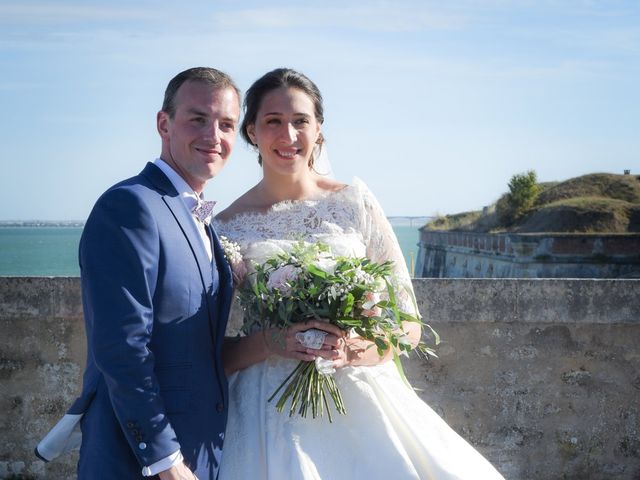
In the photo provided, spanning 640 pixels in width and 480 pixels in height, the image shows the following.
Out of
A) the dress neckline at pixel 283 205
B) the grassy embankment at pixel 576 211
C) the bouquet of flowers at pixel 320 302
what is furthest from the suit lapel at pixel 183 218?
the grassy embankment at pixel 576 211

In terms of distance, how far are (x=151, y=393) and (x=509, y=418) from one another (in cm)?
283

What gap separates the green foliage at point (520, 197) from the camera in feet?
138

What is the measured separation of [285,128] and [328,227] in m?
0.49

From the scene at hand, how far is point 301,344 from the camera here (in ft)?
9.60

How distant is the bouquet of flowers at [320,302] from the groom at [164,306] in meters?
0.19

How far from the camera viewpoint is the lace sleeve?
330 cm

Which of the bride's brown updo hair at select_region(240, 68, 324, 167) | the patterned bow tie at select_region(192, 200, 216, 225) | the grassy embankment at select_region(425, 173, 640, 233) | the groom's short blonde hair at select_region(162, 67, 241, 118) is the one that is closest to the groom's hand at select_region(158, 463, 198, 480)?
the patterned bow tie at select_region(192, 200, 216, 225)

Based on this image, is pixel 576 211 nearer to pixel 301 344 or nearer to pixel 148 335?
pixel 301 344

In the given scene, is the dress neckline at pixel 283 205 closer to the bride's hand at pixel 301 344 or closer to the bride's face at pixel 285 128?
the bride's face at pixel 285 128

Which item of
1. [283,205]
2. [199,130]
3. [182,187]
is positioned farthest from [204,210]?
[283,205]

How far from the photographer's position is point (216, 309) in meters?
2.93

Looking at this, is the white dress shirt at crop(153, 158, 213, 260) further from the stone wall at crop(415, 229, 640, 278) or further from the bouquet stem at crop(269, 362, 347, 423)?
the stone wall at crop(415, 229, 640, 278)

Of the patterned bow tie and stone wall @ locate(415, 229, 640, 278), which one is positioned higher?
the patterned bow tie

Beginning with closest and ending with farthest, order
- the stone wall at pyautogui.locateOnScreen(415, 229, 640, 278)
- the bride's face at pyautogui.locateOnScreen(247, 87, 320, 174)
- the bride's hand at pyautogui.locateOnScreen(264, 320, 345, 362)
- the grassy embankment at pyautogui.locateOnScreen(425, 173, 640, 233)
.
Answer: the bride's hand at pyautogui.locateOnScreen(264, 320, 345, 362), the bride's face at pyautogui.locateOnScreen(247, 87, 320, 174), the stone wall at pyautogui.locateOnScreen(415, 229, 640, 278), the grassy embankment at pyautogui.locateOnScreen(425, 173, 640, 233)
